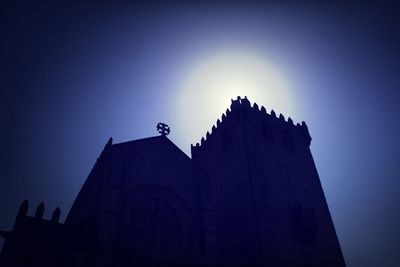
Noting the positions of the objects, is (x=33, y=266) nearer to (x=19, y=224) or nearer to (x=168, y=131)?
(x=19, y=224)

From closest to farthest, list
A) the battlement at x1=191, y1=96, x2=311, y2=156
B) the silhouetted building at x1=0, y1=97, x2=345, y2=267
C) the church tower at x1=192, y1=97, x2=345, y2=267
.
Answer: the silhouetted building at x1=0, y1=97, x2=345, y2=267 → the church tower at x1=192, y1=97, x2=345, y2=267 → the battlement at x1=191, y1=96, x2=311, y2=156

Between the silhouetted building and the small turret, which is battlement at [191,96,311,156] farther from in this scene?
the small turret

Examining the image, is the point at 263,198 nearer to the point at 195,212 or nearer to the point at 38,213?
the point at 195,212

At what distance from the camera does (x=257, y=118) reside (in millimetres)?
30875

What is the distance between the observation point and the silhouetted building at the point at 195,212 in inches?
623

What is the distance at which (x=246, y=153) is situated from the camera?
26406 mm

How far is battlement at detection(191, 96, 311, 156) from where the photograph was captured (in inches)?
1188

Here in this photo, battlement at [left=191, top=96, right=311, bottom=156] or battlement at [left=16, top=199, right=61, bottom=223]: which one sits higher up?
battlement at [left=191, top=96, right=311, bottom=156]

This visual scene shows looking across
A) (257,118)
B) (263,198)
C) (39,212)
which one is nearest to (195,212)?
(263,198)

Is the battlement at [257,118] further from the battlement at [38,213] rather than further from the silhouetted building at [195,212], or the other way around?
the battlement at [38,213]

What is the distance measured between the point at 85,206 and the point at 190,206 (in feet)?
23.6

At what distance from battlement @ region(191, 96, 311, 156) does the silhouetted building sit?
0.55ft

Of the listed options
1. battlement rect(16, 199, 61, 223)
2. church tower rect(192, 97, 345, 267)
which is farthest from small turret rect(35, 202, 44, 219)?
church tower rect(192, 97, 345, 267)

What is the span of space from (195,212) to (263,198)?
20.4 feet
